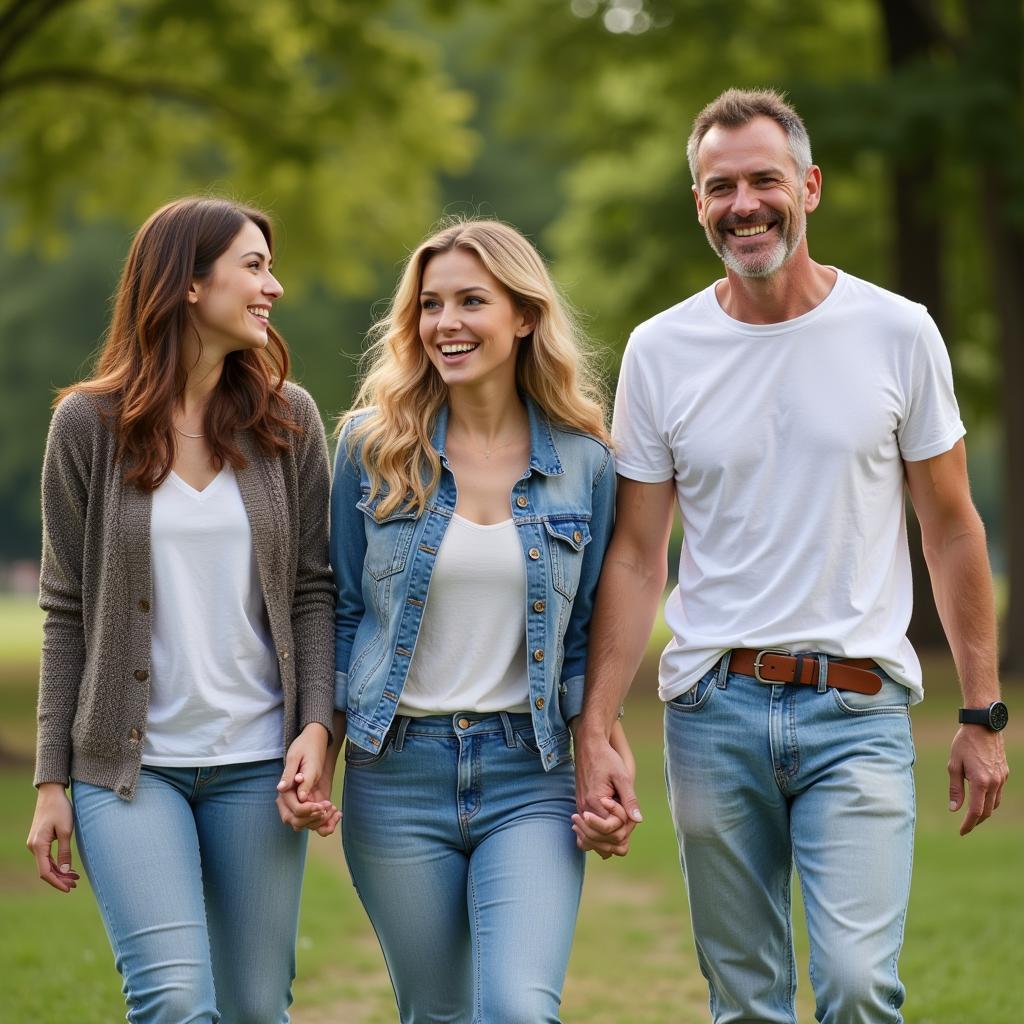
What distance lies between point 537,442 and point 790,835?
1.22 metres

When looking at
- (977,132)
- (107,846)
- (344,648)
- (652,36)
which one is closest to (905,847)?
(344,648)

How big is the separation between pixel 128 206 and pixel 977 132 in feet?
34.1

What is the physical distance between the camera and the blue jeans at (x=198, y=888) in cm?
386

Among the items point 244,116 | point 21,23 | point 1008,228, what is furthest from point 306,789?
point 1008,228

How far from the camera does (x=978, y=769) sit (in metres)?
4.29

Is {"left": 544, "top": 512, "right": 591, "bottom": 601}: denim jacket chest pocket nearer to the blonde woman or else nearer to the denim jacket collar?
the blonde woman

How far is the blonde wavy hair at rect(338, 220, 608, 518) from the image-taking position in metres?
4.32

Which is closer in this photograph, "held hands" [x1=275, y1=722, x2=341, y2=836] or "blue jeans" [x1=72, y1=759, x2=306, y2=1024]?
"blue jeans" [x1=72, y1=759, x2=306, y2=1024]

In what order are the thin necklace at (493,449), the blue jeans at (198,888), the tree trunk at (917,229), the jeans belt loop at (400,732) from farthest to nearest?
the tree trunk at (917,229) → the thin necklace at (493,449) → the jeans belt loop at (400,732) → the blue jeans at (198,888)

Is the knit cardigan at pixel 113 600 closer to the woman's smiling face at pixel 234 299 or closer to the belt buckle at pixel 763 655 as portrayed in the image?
the woman's smiling face at pixel 234 299

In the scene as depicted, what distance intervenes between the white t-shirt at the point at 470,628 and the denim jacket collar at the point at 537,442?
0.26m

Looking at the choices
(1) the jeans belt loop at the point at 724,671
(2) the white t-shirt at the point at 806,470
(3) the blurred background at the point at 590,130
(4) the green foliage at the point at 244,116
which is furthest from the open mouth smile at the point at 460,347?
(4) the green foliage at the point at 244,116

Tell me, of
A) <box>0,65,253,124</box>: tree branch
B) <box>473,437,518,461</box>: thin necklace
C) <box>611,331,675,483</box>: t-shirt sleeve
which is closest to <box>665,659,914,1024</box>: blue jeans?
<box>611,331,675,483</box>: t-shirt sleeve

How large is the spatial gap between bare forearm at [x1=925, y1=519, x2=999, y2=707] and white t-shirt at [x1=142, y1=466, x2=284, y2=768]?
70.7 inches
